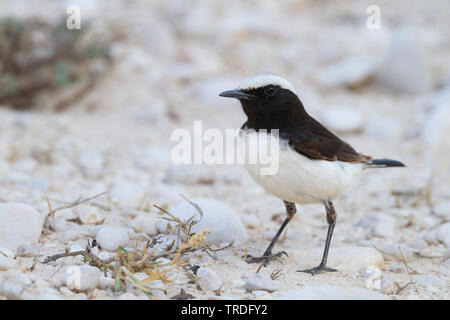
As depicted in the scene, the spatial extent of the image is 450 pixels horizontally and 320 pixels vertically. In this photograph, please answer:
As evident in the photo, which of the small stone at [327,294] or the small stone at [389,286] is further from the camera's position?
the small stone at [389,286]

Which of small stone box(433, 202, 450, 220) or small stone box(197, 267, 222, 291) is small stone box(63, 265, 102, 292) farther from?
small stone box(433, 202, 450, 220)

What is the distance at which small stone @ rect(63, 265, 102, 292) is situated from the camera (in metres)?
3.34

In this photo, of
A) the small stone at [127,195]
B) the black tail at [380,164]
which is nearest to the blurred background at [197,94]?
the small stone at [127,195]

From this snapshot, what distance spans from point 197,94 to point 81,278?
17.4 ft

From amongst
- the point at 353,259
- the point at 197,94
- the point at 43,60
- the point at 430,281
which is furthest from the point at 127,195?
the point at 197,94

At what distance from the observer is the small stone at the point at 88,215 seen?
4637mm

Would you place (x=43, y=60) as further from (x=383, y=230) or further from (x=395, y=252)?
(x=395, y=252)

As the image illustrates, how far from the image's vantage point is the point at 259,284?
3.60 meters

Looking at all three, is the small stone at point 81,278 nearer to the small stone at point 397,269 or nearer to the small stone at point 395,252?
the small stone at point 397,269

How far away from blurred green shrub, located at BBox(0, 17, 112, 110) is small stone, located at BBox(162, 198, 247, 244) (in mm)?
3447

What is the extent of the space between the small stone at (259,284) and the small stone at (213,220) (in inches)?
32.7

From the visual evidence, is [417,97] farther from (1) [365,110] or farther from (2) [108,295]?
(2) [108,295]

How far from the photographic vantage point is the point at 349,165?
4.57 metres

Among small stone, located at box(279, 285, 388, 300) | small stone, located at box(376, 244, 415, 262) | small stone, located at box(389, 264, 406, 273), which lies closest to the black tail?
small stone, located at box(376, 244, 415, 262)
